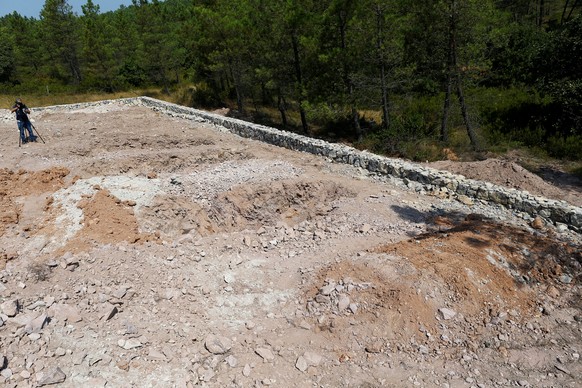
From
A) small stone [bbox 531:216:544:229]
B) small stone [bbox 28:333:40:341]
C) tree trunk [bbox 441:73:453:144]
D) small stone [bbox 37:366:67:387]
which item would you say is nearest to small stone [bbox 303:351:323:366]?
small stone [bbox 37:366:67:387]

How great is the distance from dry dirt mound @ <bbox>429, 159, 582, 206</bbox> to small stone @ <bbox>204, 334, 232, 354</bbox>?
8523 millimetres

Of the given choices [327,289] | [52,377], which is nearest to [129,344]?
[52,377]

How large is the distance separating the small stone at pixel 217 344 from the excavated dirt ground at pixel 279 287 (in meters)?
0.03

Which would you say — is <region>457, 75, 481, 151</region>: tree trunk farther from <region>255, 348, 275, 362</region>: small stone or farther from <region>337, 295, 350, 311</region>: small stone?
<region>255, 348, 275, 362</region>: small stone

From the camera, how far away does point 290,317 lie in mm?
5812

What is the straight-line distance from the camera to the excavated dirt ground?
16.1ft

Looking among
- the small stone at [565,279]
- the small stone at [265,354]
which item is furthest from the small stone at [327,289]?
the small stone at [565,279]

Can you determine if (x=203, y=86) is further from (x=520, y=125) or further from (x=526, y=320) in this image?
(x=526, y=320)

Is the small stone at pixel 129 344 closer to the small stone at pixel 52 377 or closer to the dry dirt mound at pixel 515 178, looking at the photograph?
the small stone at pixel 52 377

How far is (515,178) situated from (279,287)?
25.5 ft

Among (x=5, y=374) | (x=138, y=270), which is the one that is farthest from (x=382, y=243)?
(x=5, y=374)

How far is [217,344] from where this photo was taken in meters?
5.25

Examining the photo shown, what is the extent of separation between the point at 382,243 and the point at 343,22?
11956mm

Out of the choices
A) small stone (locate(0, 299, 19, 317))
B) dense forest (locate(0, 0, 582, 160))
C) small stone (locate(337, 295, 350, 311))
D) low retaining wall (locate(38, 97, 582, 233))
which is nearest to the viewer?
small stone (locate(0, 299, 19, 317))
